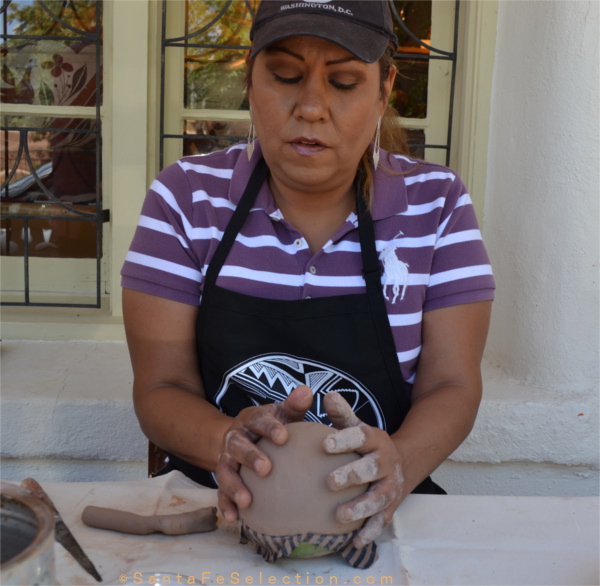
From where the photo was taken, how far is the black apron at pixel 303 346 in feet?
4.82

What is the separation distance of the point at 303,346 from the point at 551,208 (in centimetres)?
103

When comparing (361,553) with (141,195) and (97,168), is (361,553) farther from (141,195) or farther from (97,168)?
(97,168)

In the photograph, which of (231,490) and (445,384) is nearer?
(231,490)

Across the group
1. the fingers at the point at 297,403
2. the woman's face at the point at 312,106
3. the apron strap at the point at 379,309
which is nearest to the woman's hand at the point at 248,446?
the fingers at the point at 297,403

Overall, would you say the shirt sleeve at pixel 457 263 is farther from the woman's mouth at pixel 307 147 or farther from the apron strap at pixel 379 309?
the woman's mouth at pixel 307 147

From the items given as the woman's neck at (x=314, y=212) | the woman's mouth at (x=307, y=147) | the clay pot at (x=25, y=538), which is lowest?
the clay pot at (x=25, y=538)

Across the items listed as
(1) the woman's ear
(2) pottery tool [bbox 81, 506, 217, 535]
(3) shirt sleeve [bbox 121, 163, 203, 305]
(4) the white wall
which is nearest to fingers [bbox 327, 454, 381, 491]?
(2) pottery tool [bbox 81, 506, 217, 535]

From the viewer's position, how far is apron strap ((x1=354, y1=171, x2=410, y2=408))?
1491mm

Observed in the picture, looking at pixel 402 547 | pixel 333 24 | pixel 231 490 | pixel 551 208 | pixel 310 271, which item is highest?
pixel 333 24

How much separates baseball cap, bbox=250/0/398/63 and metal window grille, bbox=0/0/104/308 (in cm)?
126

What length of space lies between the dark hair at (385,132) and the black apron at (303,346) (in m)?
0.21

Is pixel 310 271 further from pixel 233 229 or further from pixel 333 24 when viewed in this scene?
pixel 333 24

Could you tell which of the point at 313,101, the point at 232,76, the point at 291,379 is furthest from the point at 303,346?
the point at 232,76

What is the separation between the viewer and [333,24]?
1.35 meters
